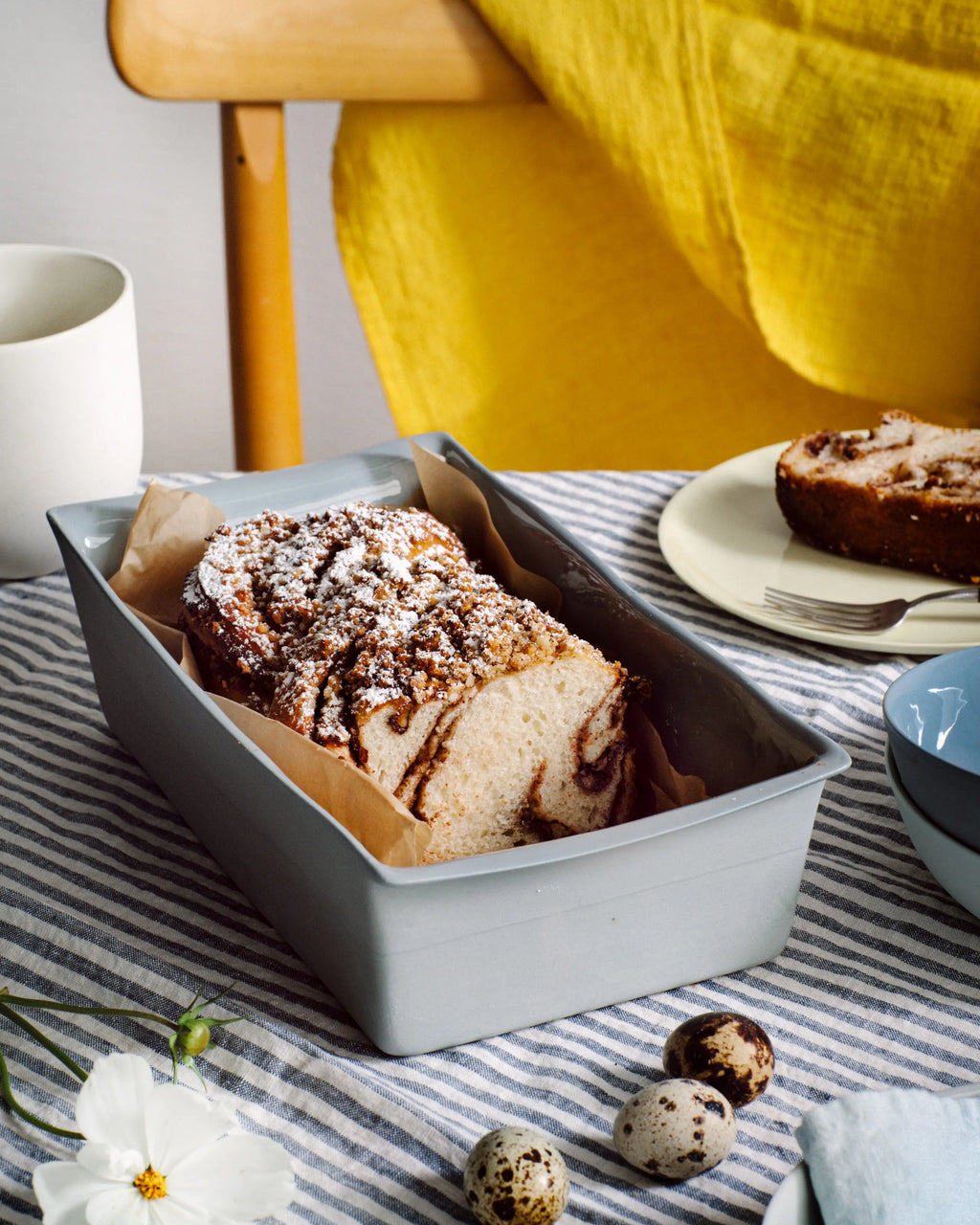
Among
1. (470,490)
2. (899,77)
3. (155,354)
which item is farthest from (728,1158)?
(155,354)

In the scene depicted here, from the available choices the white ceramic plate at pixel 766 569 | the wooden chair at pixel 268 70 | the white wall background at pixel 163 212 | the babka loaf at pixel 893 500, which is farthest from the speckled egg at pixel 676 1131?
the white wall background at pixel 163 212

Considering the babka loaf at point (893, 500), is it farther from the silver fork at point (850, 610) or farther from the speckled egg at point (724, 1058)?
the speckled egg at point (724, 1058)

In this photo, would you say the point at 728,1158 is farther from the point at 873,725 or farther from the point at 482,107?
the point at 482,107

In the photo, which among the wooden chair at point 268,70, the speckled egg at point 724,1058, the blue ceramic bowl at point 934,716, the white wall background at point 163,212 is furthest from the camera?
the white wall background at point 163,212

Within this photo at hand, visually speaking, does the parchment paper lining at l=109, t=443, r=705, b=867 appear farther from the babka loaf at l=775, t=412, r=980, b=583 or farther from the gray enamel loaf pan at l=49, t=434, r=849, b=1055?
the babka loaf at l=775, t=412, r=980, b=583

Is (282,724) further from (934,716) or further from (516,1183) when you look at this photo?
(934,716)

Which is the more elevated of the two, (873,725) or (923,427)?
(923,427)
